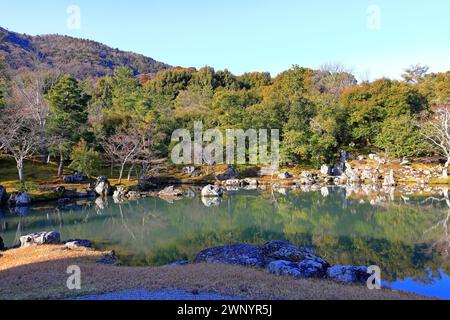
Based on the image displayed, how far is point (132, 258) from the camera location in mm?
14125

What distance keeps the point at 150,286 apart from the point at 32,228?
13995 mm

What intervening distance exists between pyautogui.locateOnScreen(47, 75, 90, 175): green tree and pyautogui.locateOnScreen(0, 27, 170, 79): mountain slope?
54164 mm

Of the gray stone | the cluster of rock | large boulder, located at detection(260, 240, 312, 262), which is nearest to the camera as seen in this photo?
the cluster of rock

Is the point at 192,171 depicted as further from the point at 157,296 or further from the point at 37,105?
the point at 157,296

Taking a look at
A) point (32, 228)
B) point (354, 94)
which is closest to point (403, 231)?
point (32, 228)

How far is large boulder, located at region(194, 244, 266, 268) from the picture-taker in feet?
37.5

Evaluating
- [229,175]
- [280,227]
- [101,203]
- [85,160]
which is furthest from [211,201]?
[229,175]

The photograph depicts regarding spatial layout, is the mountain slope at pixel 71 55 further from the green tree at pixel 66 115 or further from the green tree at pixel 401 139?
the green tree at pixel 401 139

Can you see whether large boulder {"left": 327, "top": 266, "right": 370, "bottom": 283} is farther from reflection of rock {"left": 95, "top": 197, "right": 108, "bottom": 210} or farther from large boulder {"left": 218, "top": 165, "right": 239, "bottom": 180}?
large boulder {"left": 218, "top": 165, "right": 239, "bottom": 180}

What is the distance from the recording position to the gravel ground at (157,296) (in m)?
7.75

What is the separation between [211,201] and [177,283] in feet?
66.9

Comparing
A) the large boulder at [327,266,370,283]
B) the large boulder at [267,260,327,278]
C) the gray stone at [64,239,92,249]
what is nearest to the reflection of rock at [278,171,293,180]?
the gray stone at [64,239,92,249]

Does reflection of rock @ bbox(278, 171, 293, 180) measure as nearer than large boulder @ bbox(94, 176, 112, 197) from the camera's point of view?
No

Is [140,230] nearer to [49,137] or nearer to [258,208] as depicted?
[258,208]
